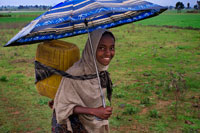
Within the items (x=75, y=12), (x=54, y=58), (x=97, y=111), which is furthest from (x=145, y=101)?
(x=75, y=12)

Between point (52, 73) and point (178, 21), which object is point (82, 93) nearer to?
point (52, 73)

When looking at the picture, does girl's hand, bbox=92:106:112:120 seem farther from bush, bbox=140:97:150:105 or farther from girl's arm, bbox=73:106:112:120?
bush, bbox=140:97:150:105

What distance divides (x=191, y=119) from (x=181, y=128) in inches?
16.0

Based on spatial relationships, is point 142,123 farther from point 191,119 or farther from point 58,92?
point 58,92

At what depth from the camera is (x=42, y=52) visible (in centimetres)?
203

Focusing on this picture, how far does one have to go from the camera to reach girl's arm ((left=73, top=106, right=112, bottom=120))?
1803 millimetres

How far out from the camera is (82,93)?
1.89m

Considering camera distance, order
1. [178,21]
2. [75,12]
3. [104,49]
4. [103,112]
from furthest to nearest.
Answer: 1. [178,21]
2. [104,49]
3. [103,112]
4. [75,12]

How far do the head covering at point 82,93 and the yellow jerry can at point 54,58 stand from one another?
0.29ft

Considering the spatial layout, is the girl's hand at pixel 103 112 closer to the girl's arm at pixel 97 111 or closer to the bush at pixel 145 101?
the girl's arm at pixel 97 111

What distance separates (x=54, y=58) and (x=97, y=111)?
59cm

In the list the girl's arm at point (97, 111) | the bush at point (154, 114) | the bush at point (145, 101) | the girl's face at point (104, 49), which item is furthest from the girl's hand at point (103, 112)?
the bush at point (145, 101)

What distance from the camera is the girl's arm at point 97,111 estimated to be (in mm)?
1803

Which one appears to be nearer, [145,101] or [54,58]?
[54,58]
